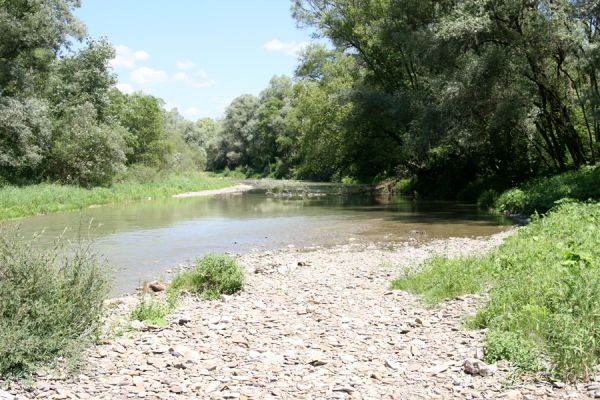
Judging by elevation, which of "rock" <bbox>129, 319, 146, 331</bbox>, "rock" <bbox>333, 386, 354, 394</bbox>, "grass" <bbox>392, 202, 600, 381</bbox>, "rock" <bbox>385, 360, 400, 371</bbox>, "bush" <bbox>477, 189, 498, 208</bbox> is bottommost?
"rock" <bbox>333, 386, 354, 394</bbox>

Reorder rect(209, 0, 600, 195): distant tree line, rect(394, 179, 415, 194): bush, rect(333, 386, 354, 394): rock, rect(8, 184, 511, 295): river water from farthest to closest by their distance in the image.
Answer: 1. rect(394, 179, 415, 194): bush
2. rect(209, 0, 600, 195): distant tree line
3. rect(8, 184, 511, 295): river water
4. rect(333, 386, 354, 394): rock

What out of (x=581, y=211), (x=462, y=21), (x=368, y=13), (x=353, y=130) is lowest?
(x=581, y=211)

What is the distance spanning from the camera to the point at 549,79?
1113 inches

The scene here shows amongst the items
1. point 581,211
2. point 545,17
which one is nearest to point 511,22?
point 545,17

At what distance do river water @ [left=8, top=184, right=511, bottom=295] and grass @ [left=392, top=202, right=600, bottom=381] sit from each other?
23.7ft

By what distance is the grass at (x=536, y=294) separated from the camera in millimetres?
6379

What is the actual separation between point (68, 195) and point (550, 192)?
2915cm

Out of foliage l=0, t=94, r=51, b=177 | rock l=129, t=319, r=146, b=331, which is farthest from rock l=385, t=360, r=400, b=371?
foliage l=0, t=94, r=51, b=177

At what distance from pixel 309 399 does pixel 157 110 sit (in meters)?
57.2

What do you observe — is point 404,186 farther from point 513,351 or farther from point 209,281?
point 513,351

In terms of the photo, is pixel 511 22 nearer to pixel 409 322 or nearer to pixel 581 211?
pixel 581 211

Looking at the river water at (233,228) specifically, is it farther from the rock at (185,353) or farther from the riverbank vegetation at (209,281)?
the rock at (185,353)

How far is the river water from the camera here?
58.1ft

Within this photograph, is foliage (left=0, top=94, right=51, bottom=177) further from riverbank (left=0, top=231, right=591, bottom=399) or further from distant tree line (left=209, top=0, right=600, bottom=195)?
riverbank (left=0, top=231, right=591, bottom=399)
